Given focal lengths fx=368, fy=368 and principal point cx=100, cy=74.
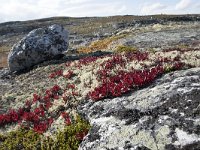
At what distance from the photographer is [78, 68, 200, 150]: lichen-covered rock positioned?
449 inches

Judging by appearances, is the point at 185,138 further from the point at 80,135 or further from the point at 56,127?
the point at 56,127

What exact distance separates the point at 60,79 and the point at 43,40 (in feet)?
34.6

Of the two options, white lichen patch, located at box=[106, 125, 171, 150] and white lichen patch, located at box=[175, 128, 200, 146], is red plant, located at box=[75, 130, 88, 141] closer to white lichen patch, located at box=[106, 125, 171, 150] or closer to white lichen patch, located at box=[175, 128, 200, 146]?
white lichen patch, located at box=[106, 125, 171, 150]

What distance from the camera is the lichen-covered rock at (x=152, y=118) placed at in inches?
449

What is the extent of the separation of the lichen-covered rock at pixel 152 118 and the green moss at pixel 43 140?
2.23 feet

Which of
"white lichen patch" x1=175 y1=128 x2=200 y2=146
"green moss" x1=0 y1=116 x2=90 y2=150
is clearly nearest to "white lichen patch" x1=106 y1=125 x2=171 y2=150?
Answer: "white lichen patch" x1=175 y1=128 x2=200 y2=146

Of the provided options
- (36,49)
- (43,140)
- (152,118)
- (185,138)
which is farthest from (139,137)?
(36,49)

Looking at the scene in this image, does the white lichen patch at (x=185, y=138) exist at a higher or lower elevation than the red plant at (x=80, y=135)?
higher

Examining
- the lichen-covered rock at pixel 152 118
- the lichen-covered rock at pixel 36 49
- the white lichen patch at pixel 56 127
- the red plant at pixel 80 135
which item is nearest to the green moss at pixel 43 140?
the red plant at pixel 80 135

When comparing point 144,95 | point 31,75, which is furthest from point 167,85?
point 31,75

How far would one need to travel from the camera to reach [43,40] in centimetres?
3297

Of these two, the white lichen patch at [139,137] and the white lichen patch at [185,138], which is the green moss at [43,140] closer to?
the white lichen patch at [139,137]

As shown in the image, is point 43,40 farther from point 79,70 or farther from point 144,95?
point 144,95

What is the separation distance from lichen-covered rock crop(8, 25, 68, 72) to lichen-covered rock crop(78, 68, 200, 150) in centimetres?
1779
